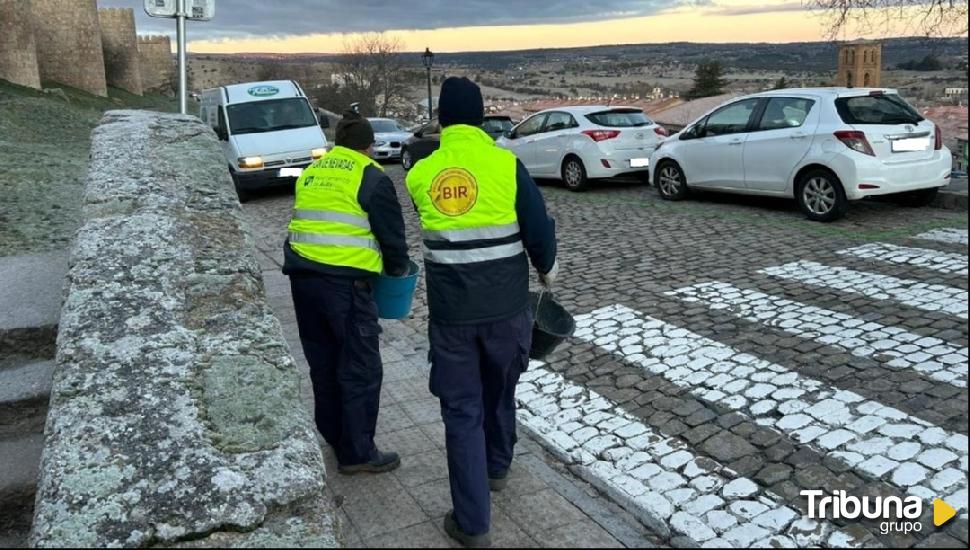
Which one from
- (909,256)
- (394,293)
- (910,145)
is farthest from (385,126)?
(394,293)

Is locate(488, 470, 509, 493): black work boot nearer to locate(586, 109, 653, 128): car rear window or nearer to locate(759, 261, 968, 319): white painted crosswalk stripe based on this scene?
locate(759, 261, 968, 319): white painted crosswalk stripe

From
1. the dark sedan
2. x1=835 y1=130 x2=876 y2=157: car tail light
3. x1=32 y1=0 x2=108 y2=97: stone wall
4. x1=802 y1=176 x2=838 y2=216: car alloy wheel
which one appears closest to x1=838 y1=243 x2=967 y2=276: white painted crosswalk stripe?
x1=802 y1=176 x2=838 y2=216: car alloy wheel

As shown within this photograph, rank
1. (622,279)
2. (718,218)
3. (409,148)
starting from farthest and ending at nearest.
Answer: (409,148) → (718,218) → (622,279)

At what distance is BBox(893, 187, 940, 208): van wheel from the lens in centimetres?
1042

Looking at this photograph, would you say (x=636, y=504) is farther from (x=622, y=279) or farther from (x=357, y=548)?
(x=622, y=279)

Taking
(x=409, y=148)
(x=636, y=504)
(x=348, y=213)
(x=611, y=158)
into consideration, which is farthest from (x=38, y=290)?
(x=409, y=148)

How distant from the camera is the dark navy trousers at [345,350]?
4121 mm

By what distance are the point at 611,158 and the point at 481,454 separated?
11.2m

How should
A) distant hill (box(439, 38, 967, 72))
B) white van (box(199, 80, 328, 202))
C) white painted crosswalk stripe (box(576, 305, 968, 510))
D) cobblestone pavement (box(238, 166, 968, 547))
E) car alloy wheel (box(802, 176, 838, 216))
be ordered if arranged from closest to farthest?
cobblestone pavement (box(238, 166, 968, 547)), white painted crosswalk stripe (box(576, 305, 968, 510)), car alloy wheel (box(802, 176, 838, 216)), white van (box(199, 80, 328, 202)), distant hill (box(439, 38, 967, 72))

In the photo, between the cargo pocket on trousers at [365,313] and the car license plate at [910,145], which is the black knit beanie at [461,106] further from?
the car license plate at [910,145]

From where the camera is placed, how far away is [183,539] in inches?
95.9

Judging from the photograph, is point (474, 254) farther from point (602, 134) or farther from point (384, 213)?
point (602, 134)

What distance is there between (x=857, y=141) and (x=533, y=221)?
7.55 meters

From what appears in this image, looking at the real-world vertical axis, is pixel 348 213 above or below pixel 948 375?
above
